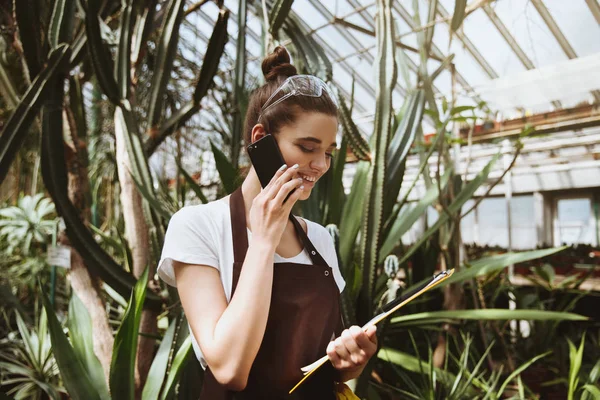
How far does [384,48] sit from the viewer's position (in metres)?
1.50

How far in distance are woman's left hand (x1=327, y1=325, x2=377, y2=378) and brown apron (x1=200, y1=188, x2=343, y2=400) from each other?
0.06 metres

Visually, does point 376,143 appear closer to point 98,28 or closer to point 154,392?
point 154,392

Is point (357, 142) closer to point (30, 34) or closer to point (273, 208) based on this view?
point (273, 208)

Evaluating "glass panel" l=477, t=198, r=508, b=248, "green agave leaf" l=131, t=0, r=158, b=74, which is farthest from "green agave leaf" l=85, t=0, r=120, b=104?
"glass panel" l=477, t=198, r=508, b=248

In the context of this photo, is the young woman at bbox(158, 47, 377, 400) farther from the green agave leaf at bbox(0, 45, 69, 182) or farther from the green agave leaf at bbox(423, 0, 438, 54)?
the green agave leaf at bbox(423, 0, 438, 54)

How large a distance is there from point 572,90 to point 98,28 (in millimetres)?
3097

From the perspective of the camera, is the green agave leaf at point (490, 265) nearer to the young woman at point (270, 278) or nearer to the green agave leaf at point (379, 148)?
the green agave leaf at point (379, 148)

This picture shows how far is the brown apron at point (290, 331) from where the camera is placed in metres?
0.64

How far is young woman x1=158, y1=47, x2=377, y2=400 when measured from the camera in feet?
1.99

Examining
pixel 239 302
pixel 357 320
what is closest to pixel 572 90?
pixel 357 320

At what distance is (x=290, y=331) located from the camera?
657 mm

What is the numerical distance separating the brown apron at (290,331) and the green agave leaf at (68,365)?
72 cm

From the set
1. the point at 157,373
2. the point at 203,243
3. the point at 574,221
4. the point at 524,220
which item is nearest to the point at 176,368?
the point at 157,373

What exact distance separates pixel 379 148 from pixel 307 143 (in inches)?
32.0
